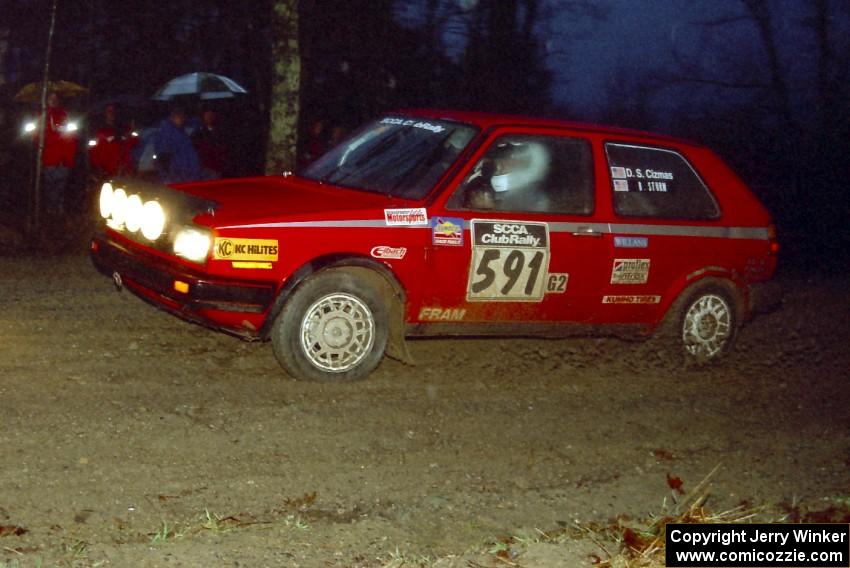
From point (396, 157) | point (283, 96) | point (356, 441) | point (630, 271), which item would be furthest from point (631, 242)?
point (283, 96)

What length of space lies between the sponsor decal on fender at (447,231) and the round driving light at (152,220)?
160cm

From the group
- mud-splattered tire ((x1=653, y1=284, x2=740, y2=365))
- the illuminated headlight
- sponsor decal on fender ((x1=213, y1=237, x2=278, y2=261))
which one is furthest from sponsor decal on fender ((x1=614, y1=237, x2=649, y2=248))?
the illuminated headlight

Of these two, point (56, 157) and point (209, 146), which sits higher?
point (209, 146)

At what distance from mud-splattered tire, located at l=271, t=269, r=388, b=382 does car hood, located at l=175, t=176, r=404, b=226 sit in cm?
37

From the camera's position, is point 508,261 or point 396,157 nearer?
point 508,261

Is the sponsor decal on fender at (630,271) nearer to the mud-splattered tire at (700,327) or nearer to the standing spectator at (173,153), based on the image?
the mud-splattered tire at (700,327)

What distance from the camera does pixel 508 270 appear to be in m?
7.68

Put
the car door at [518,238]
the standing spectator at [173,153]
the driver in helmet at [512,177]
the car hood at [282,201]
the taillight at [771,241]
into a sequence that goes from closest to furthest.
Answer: the car hood at [282,201] → the car door at [518,238] → the driver in helmet at [512,177] → the taillight at [771,241] → the standing spectator at [173,153]

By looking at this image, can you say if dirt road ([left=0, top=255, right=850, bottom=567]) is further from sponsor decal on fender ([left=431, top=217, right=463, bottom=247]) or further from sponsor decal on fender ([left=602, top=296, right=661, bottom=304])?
sponsor decal on fender ([left=431, top=217, right=463, bottom=247])

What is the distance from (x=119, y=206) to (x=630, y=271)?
3339 mm

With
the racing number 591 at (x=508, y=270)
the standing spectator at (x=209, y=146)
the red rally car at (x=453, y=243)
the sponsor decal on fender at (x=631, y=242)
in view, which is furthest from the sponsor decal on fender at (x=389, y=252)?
the standing spectator at (x=209, y=146)

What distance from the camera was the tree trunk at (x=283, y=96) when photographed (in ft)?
46.2

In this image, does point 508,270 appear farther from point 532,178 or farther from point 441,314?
point 532,178

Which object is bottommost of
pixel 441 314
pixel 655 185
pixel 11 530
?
pixel 11 530
